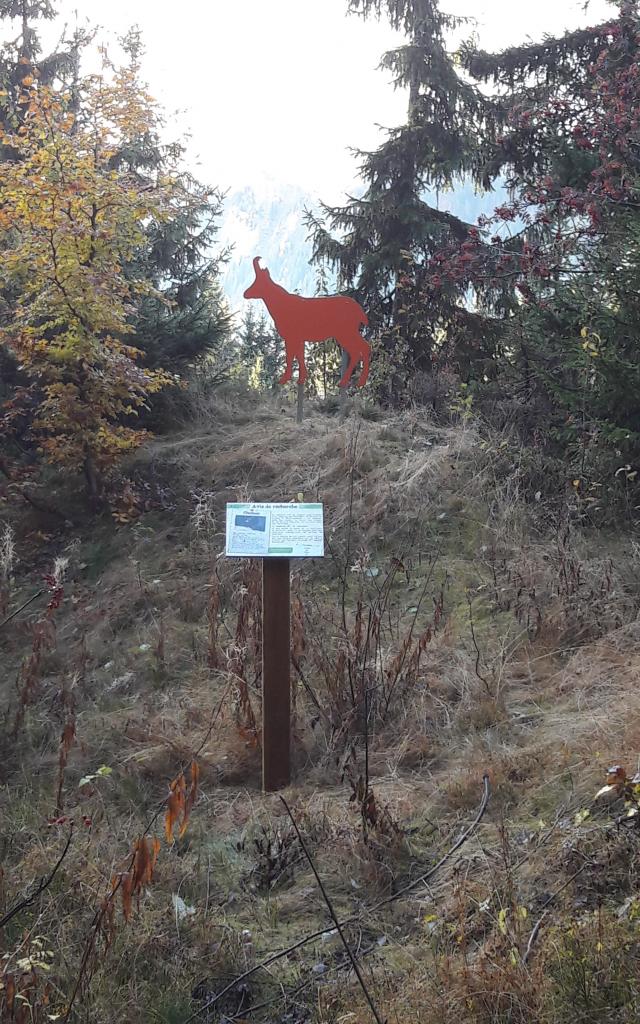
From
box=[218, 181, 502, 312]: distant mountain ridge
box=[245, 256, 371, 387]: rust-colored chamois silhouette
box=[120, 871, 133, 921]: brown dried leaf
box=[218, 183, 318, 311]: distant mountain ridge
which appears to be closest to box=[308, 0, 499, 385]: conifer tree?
box=[245, 256, 371, 387]: rust-colored chamois silhouette

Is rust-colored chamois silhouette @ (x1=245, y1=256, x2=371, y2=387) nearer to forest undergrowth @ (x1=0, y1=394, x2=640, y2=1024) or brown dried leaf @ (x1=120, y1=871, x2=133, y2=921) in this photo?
forest undergrowth @ (x1=0, y1=394, x2=640, y2=1024)

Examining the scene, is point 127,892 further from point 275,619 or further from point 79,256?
point 79,256

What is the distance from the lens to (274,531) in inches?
166

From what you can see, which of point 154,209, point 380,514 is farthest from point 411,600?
point 154,209

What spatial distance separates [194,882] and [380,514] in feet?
13.8

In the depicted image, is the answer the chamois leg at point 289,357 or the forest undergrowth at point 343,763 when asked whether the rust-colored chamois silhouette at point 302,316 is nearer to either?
the chamois leg at point 289,357

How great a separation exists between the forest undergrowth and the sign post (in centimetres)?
17

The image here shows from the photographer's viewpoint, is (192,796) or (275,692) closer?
(192,796)

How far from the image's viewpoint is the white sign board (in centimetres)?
412

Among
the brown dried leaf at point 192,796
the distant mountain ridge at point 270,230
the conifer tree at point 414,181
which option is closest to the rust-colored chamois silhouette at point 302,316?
the conifer tree at point 414,181

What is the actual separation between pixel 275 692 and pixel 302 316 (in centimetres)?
543

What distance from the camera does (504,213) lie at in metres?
8.70

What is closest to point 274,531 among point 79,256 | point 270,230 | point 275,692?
point 275,692

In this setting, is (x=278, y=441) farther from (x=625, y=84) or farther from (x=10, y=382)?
(x=625, y=84)
